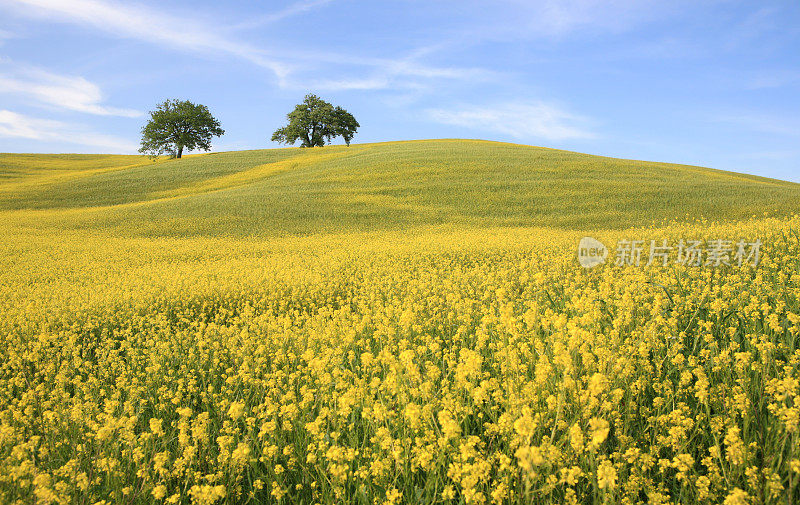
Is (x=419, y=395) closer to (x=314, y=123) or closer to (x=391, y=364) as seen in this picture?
(x=391, y=364)

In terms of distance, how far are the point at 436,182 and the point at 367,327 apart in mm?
23817

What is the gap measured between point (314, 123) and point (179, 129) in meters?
18.5

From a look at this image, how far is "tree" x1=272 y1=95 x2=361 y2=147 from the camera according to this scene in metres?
64.2

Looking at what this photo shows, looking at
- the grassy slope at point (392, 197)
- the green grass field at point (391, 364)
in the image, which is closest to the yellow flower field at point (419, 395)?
the green grass field at point (391, 364)

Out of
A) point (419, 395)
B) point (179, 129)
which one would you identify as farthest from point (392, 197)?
point (179, 129)

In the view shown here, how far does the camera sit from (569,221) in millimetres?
20766

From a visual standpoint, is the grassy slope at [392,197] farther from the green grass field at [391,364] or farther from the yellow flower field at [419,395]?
the yellow flower field at [419,395]

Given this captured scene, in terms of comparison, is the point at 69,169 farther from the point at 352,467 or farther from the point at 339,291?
the point at 352,467

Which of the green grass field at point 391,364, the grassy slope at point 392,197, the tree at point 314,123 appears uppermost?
the tree at point 314,123

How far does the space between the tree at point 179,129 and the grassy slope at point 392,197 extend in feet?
59.7

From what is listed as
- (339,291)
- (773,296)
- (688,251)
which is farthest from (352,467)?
A: (688,251)

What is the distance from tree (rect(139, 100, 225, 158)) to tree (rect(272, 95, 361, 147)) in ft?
32.5

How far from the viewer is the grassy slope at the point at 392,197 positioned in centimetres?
2098

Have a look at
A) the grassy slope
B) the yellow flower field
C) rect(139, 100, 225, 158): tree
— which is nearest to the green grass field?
the yellow flower field
